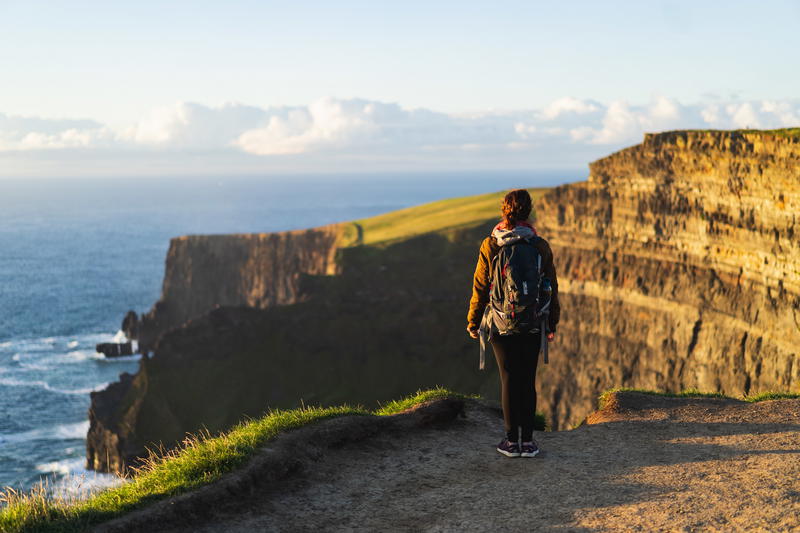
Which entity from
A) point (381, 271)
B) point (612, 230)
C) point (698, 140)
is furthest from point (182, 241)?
point (698, 140)

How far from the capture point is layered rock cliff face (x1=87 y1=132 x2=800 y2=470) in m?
46.6

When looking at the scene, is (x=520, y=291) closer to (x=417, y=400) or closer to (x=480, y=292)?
(x=480, y=292)

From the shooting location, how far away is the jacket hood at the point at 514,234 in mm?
10797

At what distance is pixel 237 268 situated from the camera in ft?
451

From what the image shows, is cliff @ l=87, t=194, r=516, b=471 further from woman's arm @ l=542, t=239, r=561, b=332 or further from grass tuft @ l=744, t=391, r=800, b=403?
woman's arm @ l=542, t=239, r=561, b=332

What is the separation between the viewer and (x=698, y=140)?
175ft

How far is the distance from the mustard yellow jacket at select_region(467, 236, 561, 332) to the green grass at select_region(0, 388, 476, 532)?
3445 mm

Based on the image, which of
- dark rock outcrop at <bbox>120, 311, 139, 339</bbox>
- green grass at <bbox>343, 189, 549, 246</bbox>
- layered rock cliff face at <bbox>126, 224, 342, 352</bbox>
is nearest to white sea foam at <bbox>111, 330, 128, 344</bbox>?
dark rock outcrop at <bbox>120, 311, 139, 339</bbox>

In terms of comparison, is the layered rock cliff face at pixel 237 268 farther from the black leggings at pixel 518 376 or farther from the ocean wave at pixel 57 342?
the black leggings at pixel 518 376

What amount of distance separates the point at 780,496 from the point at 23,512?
10021 millimetres

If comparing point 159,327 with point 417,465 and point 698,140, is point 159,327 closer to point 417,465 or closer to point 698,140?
point 698,140

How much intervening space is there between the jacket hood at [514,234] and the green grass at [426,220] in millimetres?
107190

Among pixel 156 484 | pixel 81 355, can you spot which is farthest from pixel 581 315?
pixel 81 355

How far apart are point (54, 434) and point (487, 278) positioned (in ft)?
267
